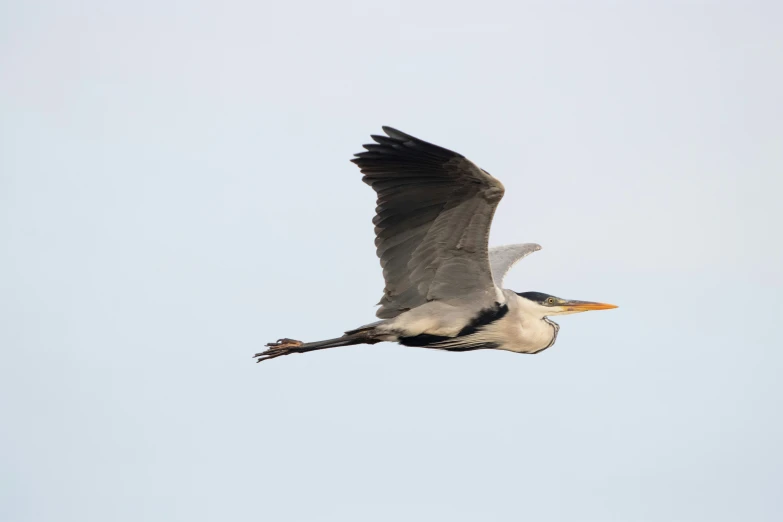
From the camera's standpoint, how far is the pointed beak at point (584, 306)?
10047 millimetres

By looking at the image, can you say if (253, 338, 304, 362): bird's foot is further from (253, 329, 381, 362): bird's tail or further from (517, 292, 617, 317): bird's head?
(517, 292, 617, 317): bird's head

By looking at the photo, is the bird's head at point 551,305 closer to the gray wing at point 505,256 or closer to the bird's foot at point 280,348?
the gray wing at point 505,256

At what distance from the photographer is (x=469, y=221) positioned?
327 inches

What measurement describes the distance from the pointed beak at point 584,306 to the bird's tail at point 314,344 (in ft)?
6.47

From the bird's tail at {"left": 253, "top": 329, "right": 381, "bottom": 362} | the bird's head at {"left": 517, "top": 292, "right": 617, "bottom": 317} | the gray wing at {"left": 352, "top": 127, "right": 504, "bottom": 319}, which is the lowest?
the bird's tail at {"left": 253, "top": 329, "right": 381, "bottom": 362}

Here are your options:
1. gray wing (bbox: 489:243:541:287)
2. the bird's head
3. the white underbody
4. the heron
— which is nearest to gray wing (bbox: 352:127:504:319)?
the heron

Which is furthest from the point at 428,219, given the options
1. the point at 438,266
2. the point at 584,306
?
the point at 584,306

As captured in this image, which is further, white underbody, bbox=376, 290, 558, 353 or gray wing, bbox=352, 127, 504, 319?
white underbody, bbox=376, 290, 558, 353

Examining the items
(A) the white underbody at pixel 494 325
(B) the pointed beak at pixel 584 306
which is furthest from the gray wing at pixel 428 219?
(B) the pointed beak at pixel 584 306

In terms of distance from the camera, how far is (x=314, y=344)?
30.8ft

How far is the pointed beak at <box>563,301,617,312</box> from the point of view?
10047 millimetres

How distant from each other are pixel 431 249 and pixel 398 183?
667 mm

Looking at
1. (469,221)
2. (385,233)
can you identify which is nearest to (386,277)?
(385,233)

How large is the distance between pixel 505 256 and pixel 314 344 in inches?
112
